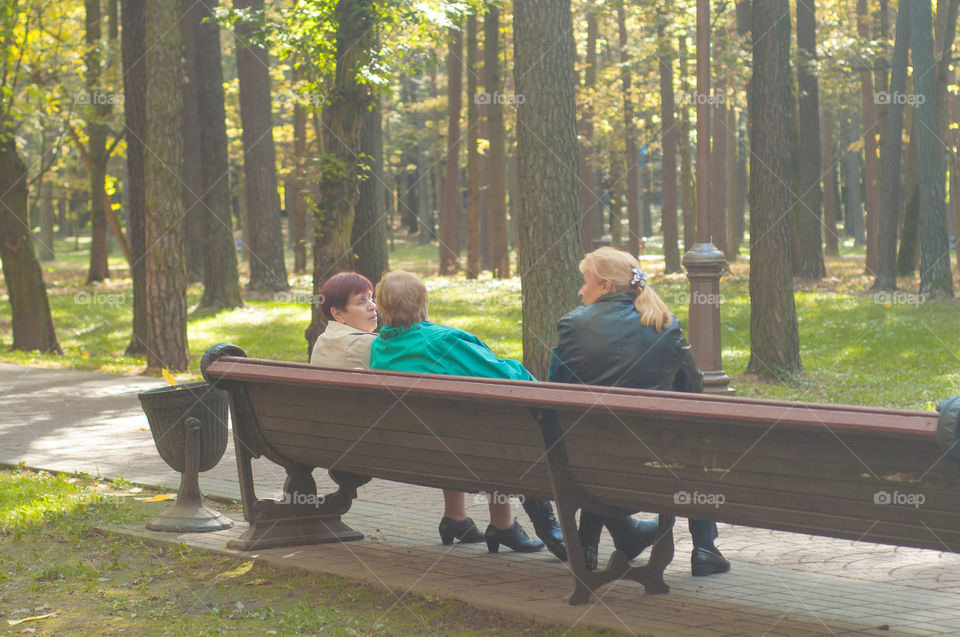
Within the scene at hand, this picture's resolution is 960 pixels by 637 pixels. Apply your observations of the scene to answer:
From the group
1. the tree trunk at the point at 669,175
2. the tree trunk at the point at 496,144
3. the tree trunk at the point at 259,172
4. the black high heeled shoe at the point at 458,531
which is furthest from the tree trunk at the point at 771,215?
the tree trunk at the point at 669,175

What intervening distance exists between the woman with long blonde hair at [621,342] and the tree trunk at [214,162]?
1806 centimetres

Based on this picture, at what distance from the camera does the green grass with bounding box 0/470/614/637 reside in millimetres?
4582

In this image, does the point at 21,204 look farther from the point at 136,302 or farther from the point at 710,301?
the point at 710,301

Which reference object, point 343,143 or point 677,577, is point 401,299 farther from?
point 343,143

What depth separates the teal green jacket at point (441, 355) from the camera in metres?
5.34

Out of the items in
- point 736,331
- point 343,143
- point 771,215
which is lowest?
point 736,331

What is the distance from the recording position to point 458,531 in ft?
19.4

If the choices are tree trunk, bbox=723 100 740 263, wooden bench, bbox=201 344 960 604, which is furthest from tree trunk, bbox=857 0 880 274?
wooden bench, bbox=201 344 960 604

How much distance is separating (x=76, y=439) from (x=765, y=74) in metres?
8.37

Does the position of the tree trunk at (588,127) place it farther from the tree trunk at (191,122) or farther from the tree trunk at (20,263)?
the tree trunk at (20,263)

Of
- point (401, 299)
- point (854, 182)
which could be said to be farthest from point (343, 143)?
point (854, 182)

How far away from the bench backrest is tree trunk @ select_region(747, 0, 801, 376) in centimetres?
863

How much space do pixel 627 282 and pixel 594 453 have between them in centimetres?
83

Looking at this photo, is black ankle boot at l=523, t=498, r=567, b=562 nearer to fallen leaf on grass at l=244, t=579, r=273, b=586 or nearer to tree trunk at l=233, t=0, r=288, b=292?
fallen leaf on grass at l=244, t=579, r=273, b=586
